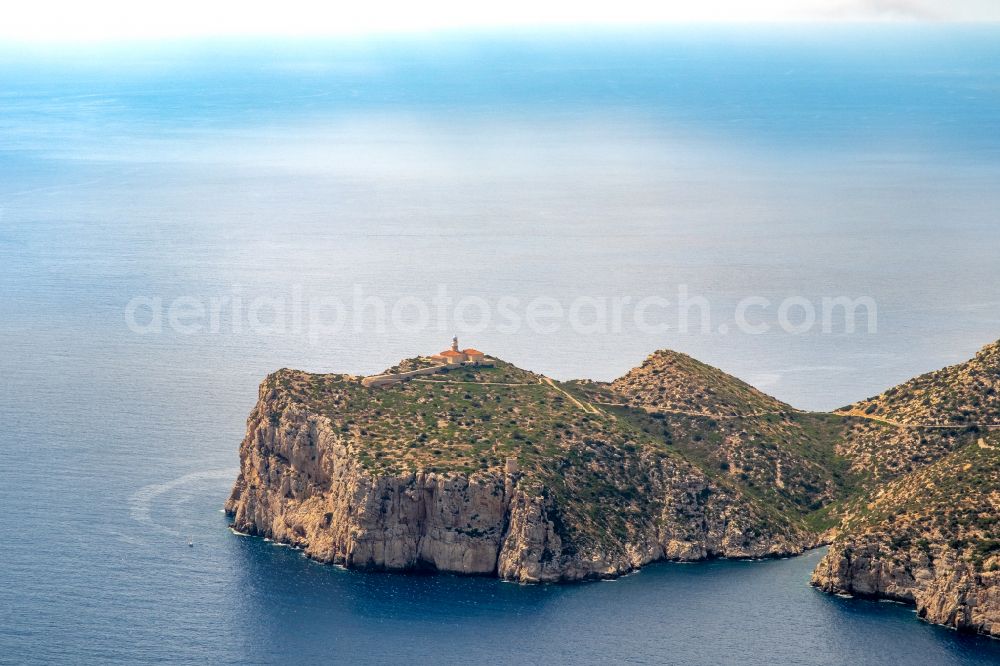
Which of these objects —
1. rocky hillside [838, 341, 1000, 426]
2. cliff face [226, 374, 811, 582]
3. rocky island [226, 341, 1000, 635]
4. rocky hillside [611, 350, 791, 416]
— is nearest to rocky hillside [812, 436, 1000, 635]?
rocky island [226, 341, 1000, 635]

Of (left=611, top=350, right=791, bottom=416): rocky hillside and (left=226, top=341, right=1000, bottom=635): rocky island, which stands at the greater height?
(left=611, top=350, right=791, bottom=416): rocky hillside

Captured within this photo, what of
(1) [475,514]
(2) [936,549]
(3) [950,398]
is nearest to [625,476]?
(1) [475,514]

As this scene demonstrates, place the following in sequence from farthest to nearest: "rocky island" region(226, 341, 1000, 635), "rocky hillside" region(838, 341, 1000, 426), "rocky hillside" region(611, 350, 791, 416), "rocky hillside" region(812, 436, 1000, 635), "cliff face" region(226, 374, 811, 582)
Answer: "rocky hillside" region(611, 350, 791, 416)
"rocky hillside" region(838, 341, 1000, 426)
"cliff face" region(226, 374, 811, 582)
"rocky island" region(226, 341, 1000, 635)
"rocky hillside" region(812, 436, 1000, 635)

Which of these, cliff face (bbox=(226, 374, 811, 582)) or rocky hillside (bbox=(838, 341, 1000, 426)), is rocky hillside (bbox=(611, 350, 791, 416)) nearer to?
rocky hillside (bbox=(838, 341, 1000, 426))

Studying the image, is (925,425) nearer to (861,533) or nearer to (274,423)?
(861,533)

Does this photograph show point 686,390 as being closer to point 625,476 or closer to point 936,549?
point 625,476

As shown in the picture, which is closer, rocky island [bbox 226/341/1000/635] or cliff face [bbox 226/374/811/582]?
rocky island [bbox 226/341/1000/635]

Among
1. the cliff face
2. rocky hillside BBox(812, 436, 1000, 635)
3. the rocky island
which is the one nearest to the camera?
rocky hillside BBox(812, 436, 1000, 635)
